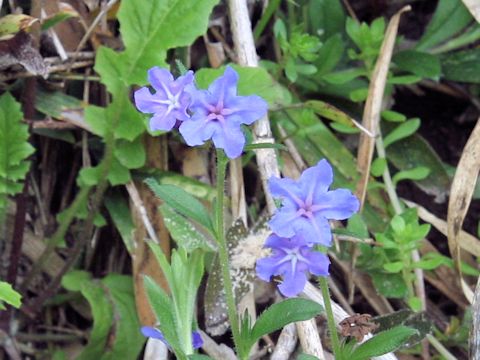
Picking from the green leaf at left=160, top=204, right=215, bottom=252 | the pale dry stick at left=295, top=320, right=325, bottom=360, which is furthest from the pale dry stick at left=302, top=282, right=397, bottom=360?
the green leaf at left=160, top=204, right=215, bottom=252

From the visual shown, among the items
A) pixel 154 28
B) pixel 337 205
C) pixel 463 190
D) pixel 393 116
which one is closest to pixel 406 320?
pixel 463 190

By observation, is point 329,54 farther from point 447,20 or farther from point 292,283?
point 292,283

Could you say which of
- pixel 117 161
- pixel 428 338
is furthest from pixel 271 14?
pixel 428 338

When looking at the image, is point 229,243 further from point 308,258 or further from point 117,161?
point 308,258

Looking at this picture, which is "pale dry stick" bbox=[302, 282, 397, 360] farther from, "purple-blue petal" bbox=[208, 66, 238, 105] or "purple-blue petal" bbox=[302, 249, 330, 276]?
"purple-blue petal" bbox=[208, 66, 238, 105]

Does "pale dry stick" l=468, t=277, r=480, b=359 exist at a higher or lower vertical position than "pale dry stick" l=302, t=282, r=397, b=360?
lower

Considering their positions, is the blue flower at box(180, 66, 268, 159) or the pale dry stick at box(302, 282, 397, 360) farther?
the pale dry stick at box(302, 282, 397, 360)

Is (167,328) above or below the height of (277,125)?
below
